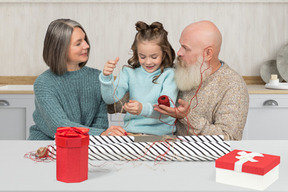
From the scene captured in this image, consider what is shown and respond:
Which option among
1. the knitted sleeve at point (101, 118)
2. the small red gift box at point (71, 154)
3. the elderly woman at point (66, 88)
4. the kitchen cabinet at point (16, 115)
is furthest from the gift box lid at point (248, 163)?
the kitchen cabinet at point (16, 115)

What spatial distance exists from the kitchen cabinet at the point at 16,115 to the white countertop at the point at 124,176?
1.48m

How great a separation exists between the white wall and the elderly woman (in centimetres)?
139

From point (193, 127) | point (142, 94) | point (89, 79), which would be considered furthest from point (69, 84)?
point (193, 127)

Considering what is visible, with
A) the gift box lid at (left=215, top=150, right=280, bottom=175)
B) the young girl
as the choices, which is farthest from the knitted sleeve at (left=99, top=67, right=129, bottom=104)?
the gift box lid at (left=215, top=150, right=280, bottom=175)

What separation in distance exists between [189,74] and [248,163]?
2.41 ft

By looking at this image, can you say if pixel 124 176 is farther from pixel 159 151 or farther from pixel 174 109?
pixel 174 109

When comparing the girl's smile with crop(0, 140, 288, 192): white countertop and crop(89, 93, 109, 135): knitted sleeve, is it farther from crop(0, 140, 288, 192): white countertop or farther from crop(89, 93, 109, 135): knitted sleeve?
crop(0, 140, 288, 192): white countertop

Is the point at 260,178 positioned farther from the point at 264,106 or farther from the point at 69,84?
the point at 264,106

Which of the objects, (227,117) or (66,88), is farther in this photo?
(66,88)

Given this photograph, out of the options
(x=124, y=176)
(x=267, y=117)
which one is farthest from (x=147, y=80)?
(x=267, y=117)

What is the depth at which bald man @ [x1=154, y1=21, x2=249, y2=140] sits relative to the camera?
5.89ft

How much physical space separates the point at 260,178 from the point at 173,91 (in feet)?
2.51

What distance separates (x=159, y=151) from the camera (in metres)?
1.40

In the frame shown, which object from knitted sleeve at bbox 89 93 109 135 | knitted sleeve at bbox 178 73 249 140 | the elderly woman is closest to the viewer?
knitted sleeve at bbox 178 73 249 140
